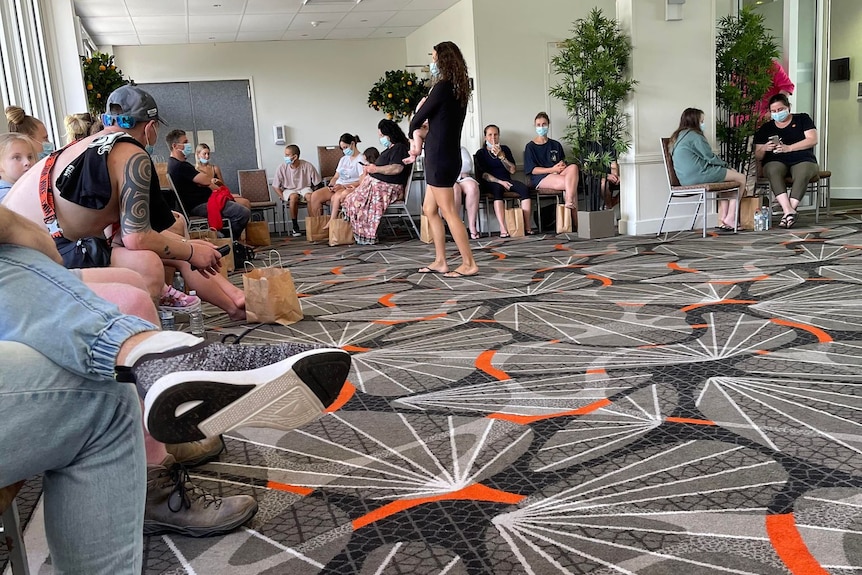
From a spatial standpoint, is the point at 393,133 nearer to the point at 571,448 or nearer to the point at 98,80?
the point at 98,80

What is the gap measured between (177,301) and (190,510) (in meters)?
2.53

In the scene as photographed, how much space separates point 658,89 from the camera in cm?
824

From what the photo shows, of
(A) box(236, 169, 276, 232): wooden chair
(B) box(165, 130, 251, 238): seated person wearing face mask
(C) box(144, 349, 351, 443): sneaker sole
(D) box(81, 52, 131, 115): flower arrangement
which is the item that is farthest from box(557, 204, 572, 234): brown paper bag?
(C) box(144, 349, 351, 443): sneaker sole

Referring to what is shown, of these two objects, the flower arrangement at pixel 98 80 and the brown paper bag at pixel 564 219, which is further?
the brown paper bag at pixel 564 219

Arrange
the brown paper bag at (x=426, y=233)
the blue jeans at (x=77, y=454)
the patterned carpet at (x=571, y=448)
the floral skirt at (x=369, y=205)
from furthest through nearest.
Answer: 1. the floral skirt at (x=369, y=205)
2. the brown paper bag at (x=426, y=233)
3. the patterned carpet at (x=571, y=448)
4. the blue jeans at (x=77, y=454)

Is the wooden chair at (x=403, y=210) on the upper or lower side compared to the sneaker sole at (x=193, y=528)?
upper

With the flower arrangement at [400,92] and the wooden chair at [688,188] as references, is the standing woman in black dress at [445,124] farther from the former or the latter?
the flower arrangement at [400,92]

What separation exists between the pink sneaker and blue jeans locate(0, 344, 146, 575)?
302cm

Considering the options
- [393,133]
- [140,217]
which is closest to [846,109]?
[393,133]

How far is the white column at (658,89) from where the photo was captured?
813 cm

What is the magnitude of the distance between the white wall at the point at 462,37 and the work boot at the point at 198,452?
7.27 metres

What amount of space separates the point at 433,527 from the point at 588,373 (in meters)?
1.36

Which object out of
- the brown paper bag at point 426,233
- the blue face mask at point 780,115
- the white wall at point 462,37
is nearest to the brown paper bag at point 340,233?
the brown paper bag at point 426,233

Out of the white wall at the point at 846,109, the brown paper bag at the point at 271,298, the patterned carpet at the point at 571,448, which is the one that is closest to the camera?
the patterned carpet at the point at 571,448
